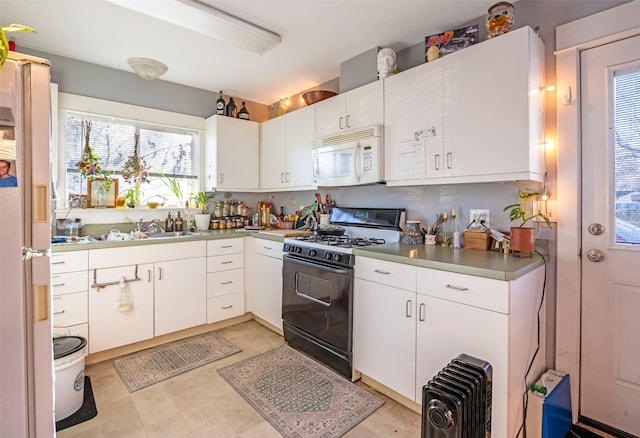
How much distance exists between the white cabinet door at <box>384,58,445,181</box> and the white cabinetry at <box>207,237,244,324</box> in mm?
1748

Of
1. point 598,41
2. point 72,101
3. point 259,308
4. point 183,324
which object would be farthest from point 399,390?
point 72,101

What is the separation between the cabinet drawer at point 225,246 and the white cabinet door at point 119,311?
1.80 ft

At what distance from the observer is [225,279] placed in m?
3.20

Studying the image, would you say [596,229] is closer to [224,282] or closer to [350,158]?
[350,158]

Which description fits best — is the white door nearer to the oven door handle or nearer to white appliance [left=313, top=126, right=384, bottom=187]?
white appliance [left=313, top=126, right=384, bottom=187]

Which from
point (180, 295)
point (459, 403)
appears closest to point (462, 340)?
point (459, 403)

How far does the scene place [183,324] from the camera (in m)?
2.94

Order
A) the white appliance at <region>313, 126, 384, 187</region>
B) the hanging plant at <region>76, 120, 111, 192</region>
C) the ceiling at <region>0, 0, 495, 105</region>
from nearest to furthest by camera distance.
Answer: the ceiling at <region>0, 0, 495, 105</region>
the white appliance at <region>313, 126, 384, 187</region>
the hanging plant at <region>76, 120, 111, 192</region>

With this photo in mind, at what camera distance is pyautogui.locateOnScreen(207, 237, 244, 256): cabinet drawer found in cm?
310

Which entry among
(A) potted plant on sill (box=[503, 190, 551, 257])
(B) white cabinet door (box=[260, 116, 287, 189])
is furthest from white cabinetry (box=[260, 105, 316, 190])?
(A) potted plant on sill (box=[503, 190, 551, 257])

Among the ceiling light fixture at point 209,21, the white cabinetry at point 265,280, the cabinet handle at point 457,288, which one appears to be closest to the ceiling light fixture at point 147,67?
the ceiling light fixture at point 209,21

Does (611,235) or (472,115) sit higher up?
(472,115)

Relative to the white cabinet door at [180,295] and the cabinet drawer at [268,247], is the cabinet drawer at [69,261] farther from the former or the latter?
the cabinet drawer at [268,247]

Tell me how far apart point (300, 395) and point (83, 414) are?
4.31 feet
